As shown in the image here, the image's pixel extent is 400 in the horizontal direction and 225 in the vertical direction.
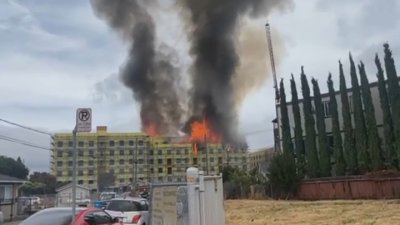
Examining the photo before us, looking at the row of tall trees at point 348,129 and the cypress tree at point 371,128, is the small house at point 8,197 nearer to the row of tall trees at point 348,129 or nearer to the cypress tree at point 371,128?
the row of tall trees at point 348,129

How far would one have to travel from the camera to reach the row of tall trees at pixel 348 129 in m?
39.3

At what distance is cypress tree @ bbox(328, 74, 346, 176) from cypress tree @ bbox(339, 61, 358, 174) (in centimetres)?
67

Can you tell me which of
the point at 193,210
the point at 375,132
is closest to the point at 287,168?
the point at 375,132

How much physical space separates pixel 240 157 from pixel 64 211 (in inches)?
3120

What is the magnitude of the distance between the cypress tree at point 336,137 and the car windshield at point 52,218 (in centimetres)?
3507

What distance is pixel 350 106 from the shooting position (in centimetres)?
4441

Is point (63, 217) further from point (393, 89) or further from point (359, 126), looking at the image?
point (359, 126)

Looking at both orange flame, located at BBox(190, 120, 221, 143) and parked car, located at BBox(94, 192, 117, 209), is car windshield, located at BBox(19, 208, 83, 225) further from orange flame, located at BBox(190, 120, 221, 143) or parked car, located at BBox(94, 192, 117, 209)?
orange flame, located at BBox(190, 120, 221, 143)

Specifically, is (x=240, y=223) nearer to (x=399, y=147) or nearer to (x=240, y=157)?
(x=399, y=147)

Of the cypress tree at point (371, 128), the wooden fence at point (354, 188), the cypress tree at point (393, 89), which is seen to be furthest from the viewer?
the cypress tree at point (371, 128)

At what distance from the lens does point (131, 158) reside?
69812 millimetres

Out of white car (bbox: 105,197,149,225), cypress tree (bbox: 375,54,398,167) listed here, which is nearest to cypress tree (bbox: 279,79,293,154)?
cypress tree (bbox: 375,54,398,167)

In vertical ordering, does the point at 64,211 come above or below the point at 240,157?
below

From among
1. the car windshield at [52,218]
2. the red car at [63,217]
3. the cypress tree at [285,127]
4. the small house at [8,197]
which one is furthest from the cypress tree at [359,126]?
the car windshield at [52,218]
